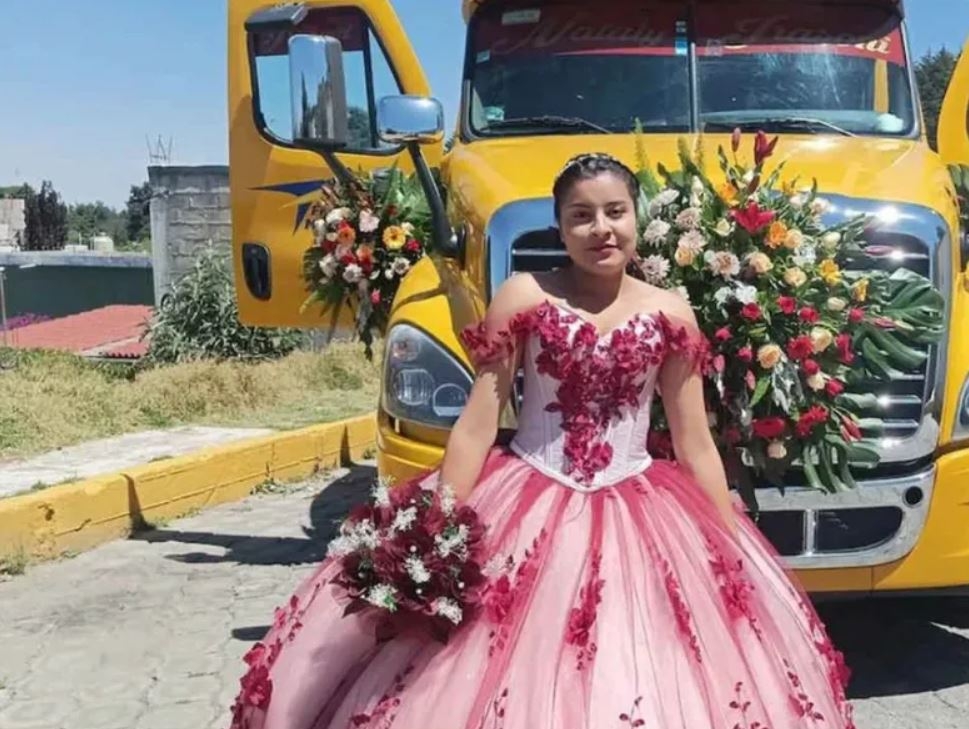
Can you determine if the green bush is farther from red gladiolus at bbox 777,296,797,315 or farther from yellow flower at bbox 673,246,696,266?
red gladiolus at bbox 777,296,797,315

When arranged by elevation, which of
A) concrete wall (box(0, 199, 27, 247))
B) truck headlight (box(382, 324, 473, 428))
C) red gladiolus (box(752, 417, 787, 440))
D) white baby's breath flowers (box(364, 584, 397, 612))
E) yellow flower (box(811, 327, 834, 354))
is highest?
concrete wall (box(0, 199, 27, 247))

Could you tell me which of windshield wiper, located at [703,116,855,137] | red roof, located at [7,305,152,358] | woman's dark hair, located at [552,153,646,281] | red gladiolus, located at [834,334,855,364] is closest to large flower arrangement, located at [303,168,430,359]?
windshield wiper, located at [703,116,855,137]

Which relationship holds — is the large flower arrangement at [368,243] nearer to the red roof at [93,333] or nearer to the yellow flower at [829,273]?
the yellow flower at [829,273]

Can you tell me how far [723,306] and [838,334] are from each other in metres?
0.36

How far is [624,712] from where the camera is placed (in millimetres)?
2588

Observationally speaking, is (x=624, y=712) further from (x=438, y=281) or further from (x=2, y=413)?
(x=2, y=413)

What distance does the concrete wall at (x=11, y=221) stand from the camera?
149ft

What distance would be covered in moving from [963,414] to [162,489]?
4.70m

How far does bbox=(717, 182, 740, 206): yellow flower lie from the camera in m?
3.93

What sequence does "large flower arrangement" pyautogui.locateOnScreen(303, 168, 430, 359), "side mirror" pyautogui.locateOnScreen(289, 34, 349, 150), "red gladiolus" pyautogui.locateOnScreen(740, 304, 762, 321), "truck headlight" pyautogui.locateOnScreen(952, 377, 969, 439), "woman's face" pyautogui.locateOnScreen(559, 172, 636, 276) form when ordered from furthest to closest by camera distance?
"large flower arrangement" pyautogui.locateOnScreen(303, 168, 430, 359)
"side mirror" pyautogui.locateOnScreen(289, 34, 349, 150)
"truck headlight" pyautogui.locateOnScreen(952, 377, 969, 439)
"red gladiolus" pyautogui.locateOnScreen(740, 304, 762, 321)
"woman's face" pyautogui.locateOnScreen(559, 172, 636, 276)

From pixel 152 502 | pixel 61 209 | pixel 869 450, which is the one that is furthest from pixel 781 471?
pixel 61 209

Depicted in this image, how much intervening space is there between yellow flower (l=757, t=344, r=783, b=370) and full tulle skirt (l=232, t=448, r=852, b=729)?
0.77 meters

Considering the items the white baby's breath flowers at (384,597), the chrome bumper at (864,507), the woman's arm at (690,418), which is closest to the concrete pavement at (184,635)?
the chrome bumper at (864,507)

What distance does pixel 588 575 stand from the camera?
9.21 feet
